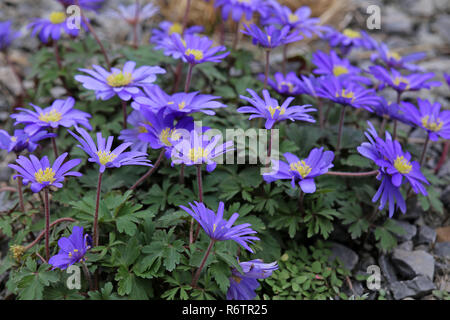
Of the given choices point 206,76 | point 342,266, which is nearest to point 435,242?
point 342,266

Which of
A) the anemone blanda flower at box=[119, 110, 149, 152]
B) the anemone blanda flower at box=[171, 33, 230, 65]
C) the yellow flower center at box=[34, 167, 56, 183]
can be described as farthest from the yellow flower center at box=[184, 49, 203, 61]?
the yellow flower center at box=[34, 167, 56, 183]

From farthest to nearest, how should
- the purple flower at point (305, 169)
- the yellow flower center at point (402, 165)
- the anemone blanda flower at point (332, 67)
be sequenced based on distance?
the anemone blanda flower at point (332, 67), the yellow flower center at point (402, 165), the purple flower at point (305, 169)

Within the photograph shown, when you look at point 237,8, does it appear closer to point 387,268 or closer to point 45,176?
point 45,176

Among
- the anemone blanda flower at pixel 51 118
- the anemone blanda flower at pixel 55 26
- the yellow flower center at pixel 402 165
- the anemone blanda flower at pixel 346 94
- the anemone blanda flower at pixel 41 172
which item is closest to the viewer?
the anemone blanda flower at pixel 41 172

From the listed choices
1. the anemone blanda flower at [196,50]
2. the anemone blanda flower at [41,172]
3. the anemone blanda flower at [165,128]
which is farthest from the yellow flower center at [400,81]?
the anemone blanda flower at [41,172]

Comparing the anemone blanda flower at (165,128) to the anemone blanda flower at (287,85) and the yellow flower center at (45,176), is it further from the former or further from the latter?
the anemone blanda flower at (287,85)

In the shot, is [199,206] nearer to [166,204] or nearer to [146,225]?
[146,225]
